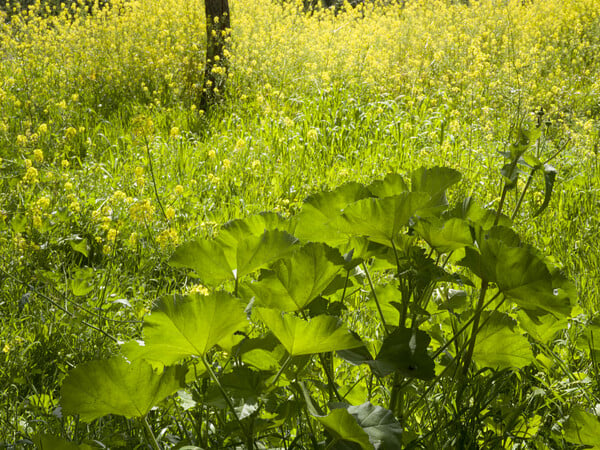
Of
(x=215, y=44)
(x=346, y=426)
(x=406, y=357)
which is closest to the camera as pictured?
(x=346, y=426)

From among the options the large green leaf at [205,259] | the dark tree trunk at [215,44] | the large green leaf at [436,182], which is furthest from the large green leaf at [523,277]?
the dark tree trunk at [215,44]

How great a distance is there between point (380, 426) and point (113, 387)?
31cm

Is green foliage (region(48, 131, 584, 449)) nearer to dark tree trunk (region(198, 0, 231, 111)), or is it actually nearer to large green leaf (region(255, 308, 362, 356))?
large green leaf (region(255, 308, 362, 356))

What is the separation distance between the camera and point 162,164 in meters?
4.04

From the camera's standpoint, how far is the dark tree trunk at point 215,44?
598 cm

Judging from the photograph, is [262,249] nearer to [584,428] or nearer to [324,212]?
[324,212]

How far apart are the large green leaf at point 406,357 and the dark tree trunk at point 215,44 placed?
17.8 ft

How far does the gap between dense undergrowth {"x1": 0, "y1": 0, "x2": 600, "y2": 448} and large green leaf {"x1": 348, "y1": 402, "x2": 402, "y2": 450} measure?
15cm

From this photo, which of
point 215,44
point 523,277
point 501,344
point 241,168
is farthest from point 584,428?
point 215,44

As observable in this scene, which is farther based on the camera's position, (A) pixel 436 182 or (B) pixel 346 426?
(A) pixel 436 182

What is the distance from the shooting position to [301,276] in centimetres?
68

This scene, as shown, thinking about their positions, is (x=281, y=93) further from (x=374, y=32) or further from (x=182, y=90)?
(x=374, y=32)

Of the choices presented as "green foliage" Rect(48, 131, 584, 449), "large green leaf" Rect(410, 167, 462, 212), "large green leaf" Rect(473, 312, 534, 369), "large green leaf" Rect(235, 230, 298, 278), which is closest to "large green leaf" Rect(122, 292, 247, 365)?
"green foliage" Rect(48, 131, 584, 449)

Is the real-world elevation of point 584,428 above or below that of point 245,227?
below
